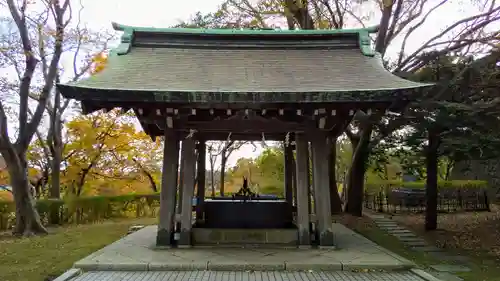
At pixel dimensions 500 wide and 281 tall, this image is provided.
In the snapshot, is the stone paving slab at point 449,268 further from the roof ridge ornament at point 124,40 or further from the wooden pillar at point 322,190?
the roof ridge ornament at point 124,40

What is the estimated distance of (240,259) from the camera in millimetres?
7852

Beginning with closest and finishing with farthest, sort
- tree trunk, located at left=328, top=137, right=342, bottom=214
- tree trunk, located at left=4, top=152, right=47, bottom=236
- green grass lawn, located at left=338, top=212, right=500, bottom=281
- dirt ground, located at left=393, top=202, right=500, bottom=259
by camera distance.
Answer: green grass lawn, located at left=338, top=212, right=500, bottom=281 → dirt ground, located at left=393, top=202, right=500, bottom=259 → tree trunk, located at left=4, top=152, right=47, bottom=236 → tree trunk, located at left=328, top=137, right=342, bottom=214

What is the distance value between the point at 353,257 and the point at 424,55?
8164 mm

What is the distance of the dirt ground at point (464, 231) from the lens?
11.0 m

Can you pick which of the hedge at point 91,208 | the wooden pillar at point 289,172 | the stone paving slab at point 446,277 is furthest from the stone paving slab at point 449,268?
the hedge at point 91,208

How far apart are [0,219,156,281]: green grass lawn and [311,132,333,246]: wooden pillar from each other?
213 inches

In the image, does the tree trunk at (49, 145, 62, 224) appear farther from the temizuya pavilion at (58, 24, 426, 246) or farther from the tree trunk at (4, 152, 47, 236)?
the temizuya pavilion at (58, 24, 426, 246)

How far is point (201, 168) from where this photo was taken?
475 inches

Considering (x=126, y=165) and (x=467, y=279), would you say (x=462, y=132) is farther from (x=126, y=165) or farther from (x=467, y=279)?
(x=126, y=165)

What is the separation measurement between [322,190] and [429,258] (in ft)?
10.6

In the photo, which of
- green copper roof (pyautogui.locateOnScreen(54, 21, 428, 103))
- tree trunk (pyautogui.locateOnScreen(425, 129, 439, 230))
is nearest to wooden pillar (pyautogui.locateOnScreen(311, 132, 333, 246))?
green copper roof (pyautogui.locateOnScreen(54, 21, 428, 103))

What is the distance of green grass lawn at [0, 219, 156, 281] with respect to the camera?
7.80 metres

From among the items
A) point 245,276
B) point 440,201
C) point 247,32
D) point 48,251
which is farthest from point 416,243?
point 48,251

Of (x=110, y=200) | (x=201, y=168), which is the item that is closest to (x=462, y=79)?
(x=201, y=168)
